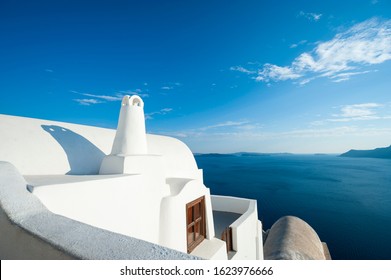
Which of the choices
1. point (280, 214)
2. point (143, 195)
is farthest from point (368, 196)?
point (143, 195)

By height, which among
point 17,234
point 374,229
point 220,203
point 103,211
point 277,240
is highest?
point 17,234

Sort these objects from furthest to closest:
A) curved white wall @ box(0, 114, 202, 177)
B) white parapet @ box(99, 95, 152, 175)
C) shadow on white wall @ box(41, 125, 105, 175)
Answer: shadow on white wall @ box(41, 125, 105, 175) → white parapet @ box(99, 95, 152, 175) → curved white wall @ box(0, 114, 202, 177)

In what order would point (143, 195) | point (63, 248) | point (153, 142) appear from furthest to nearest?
point (153, 142)
point (143, 195)
point (63, 248)

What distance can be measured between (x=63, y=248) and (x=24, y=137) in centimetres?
615

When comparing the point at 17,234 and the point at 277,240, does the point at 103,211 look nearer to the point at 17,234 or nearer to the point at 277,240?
the point at 17,234

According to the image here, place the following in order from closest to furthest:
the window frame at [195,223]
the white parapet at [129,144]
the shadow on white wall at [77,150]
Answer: the white parapet at [129,144]
the shadow on white wall at [77,150]
the window frame at [195,223]

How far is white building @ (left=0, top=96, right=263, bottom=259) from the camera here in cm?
389

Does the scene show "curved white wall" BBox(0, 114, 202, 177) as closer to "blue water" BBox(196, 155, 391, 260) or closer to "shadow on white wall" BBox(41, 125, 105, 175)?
"shadow on white wall" BBox(41, 125, 105, 175)

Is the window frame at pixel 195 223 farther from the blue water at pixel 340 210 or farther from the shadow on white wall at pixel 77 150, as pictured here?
the blue water at pixel 340 210

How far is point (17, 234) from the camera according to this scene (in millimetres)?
2102

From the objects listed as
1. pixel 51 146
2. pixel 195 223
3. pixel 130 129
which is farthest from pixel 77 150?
pixel 195 223

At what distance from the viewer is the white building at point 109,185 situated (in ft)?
12.8

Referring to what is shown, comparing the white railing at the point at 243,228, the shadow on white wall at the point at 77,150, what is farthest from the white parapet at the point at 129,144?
the white railing at the point at 243,228

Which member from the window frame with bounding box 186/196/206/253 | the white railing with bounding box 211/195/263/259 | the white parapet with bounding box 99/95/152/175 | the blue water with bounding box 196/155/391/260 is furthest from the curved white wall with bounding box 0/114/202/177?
the blue water with bounding box 196/155/391/260
